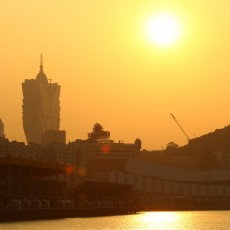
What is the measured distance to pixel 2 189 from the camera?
151 metres

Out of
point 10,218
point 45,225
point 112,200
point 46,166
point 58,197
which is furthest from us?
point 112,200

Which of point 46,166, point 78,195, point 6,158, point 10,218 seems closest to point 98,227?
point 10,218

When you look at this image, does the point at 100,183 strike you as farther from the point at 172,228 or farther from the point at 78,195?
the point at 172,228

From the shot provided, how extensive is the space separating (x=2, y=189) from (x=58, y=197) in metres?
18.8

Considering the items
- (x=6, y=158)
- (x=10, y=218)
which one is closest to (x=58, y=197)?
(x=6, y=158)

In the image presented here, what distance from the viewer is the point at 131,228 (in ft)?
369

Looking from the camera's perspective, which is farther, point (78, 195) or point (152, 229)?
point (78, 195)

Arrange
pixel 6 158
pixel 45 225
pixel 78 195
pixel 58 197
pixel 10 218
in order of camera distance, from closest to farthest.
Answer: pixel 45 225 → pixel 10 218 → pixel 6 158 → pixel 58 197 → pixel 78 195

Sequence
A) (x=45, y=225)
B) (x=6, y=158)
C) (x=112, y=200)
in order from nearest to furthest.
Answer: (x=45, y=225) → (x=6, y=158) → (x=112, y=200)

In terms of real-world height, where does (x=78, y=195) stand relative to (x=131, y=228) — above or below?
above

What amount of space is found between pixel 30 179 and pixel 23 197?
687 centimetres

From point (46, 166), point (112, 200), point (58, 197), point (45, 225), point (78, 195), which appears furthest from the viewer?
point (112, 200)

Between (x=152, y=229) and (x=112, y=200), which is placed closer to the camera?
(x=152, y=229)

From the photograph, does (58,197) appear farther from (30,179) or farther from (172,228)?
(172,228)
